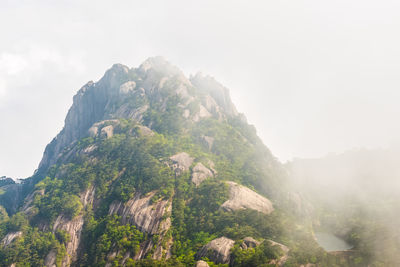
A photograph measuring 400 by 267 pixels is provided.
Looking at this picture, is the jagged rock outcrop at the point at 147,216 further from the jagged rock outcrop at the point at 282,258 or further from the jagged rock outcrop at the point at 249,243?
the jagged rock outcrop at the point at 282,258

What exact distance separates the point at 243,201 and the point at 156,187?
1348 inches

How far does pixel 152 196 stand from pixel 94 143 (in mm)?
55156

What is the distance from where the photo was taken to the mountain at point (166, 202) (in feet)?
259

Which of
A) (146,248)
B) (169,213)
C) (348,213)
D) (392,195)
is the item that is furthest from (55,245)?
(392,195)

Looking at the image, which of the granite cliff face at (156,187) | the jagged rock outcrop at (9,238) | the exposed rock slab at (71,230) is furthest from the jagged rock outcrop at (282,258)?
the jagged rock outcrop at (9,238)

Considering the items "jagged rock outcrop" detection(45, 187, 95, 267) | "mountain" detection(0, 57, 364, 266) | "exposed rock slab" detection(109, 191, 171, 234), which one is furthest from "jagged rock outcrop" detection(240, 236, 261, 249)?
"jagged rock outcrop" detection(45, 187, 95, 267)

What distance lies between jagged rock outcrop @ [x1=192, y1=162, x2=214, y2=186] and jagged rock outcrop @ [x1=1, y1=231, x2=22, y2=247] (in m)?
68.4

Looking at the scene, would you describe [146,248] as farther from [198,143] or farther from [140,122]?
[140,122]

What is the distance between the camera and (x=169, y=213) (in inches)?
3656

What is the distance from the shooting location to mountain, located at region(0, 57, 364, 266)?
259 feet

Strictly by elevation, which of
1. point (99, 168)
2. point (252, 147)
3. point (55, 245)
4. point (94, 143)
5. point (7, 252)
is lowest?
point (7, 252)

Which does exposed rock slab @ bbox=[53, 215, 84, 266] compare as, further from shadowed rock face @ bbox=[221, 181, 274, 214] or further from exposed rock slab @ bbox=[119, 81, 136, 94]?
exposed rock slab @ bbox=[119, 81, 136, 94]

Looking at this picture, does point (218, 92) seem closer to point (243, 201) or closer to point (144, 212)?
point (243, 201)

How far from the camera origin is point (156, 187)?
101 metres
